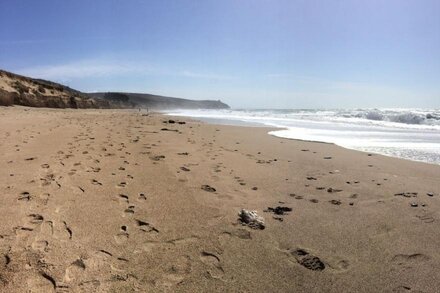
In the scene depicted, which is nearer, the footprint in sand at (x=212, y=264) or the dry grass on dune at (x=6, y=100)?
the footprint in sand at (x=212, y=264)

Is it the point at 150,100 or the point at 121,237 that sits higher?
the point at 121,237

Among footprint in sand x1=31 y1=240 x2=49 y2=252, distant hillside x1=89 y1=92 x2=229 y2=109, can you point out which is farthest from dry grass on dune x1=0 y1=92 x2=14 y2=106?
distant hillside x1=89 y1=92 x2=229 y2=109

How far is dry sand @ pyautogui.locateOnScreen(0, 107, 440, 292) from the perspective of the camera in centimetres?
243

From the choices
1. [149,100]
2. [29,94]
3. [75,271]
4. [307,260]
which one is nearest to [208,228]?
[307,260]

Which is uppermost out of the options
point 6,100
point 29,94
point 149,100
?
point 29,94

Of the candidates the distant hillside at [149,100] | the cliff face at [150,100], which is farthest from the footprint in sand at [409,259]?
the distant hillside at [149,100]

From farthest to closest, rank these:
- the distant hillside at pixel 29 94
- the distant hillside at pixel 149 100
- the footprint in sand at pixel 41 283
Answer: the distant hillside at pixel 149 100, the distant hillside at pixel 29 94, the footprint in sand at pixel 41 283

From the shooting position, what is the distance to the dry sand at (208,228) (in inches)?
95.7

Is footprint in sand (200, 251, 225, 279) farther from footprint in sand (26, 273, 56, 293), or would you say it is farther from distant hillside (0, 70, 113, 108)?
distant hillside (0, 70, 113, 108)

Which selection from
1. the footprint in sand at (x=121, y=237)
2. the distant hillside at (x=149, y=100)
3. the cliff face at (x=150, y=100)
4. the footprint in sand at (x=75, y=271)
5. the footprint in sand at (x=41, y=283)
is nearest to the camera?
the footprint in sand at (x=41, y=283)

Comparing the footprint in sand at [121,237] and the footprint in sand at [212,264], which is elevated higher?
the footprint in sand at [121,237]

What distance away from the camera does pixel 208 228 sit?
328 cm

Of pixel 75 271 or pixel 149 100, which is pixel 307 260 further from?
pixel 149 100

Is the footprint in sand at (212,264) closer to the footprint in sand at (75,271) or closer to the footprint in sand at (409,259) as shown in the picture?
the footprint in sand at (75,271)
